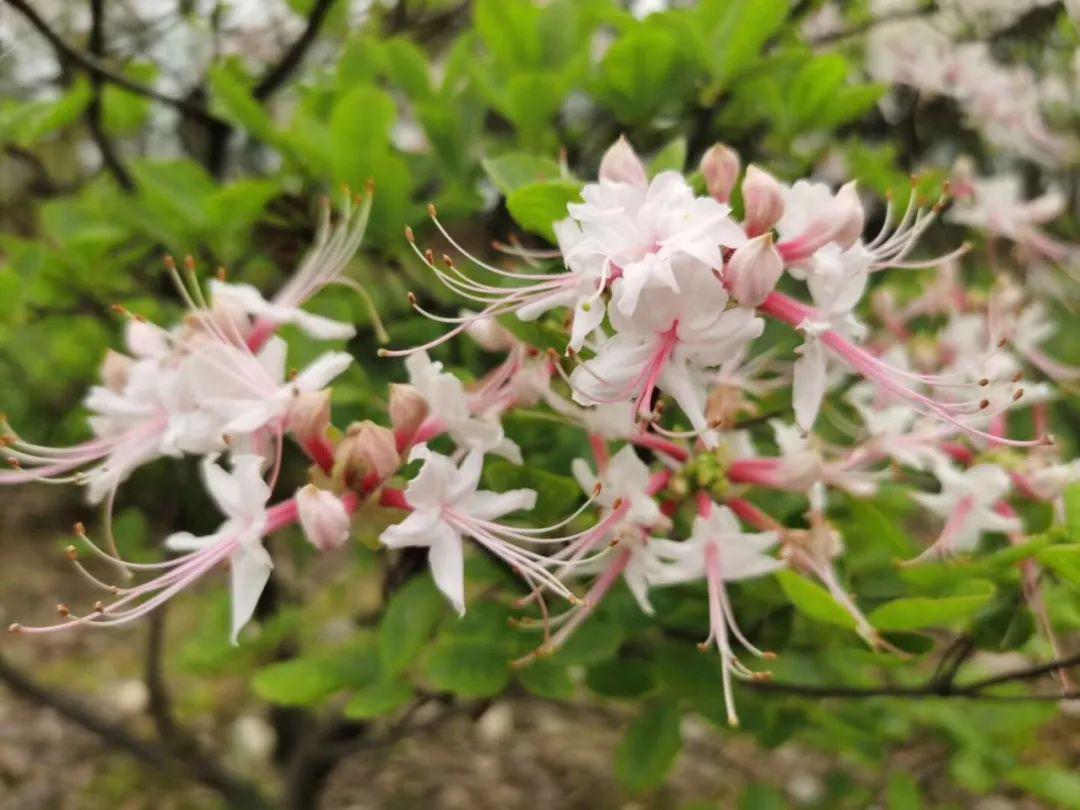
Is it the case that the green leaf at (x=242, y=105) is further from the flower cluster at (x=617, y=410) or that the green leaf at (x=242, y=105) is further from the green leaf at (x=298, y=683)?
the green leaf at (x=298, y=683)

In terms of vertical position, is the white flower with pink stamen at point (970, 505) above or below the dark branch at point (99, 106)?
below

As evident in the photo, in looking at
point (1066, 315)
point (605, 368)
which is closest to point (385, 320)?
point (605, 368)

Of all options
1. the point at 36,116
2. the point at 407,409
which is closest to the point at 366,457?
the point at 407,409

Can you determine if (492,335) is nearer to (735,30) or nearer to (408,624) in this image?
(408,624)

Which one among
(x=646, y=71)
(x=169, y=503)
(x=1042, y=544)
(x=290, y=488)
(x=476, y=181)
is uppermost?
(x=646, y=71)

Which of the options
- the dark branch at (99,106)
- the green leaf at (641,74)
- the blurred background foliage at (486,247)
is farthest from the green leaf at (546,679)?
the dark branch at (99,106)

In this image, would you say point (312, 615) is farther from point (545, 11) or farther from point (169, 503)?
point (545, 11)
